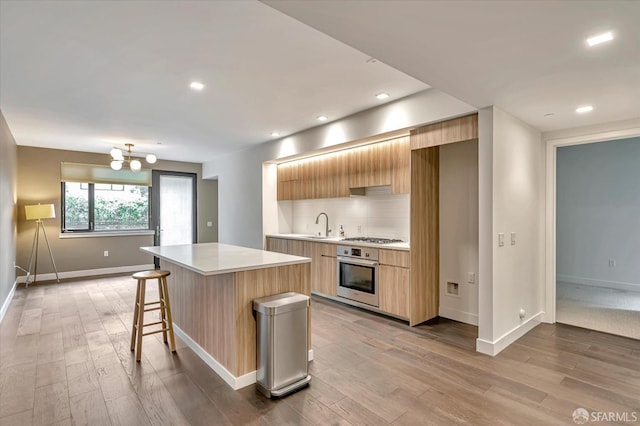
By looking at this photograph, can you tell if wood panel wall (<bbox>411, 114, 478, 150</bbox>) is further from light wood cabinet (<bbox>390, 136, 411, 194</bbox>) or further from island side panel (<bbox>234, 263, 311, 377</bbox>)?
island side panel (<bbox>234, 263, 311, 377</bbox>)

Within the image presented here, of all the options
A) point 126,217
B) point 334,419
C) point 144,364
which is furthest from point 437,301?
point 126,217

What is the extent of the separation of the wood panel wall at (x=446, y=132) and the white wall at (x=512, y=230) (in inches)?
6.3

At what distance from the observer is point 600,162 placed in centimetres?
553

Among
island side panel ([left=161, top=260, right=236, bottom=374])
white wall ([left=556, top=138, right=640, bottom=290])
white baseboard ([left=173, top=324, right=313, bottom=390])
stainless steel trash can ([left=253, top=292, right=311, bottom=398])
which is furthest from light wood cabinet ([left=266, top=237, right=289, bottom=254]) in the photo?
white wall ([left=556, top=138, right=640, bottom=290])

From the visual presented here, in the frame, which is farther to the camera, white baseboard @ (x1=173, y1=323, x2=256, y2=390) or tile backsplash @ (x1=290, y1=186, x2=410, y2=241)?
tile backsplash @ (x1=290, y1=186, x2=410, y2=241)

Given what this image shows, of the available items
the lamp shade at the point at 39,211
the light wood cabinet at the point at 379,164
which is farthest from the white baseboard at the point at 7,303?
the light wood cabinet at the point at 379,164

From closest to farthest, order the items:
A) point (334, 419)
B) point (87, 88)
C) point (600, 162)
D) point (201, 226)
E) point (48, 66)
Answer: point (334, 419), point (48, 66), point (87, 88), point (600, 162), point (201, 226)

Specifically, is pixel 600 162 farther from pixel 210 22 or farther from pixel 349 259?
pixel 210 22

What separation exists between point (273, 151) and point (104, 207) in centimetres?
438

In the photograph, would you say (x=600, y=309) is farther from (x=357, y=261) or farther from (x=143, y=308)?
(x=143, y=308)

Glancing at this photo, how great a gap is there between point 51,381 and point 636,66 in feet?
16.3

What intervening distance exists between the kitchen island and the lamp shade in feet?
15.1

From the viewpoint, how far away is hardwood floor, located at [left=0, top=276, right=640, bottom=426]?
2137mm

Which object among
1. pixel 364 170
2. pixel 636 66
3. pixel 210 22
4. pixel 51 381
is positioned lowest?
pixel 51 381
